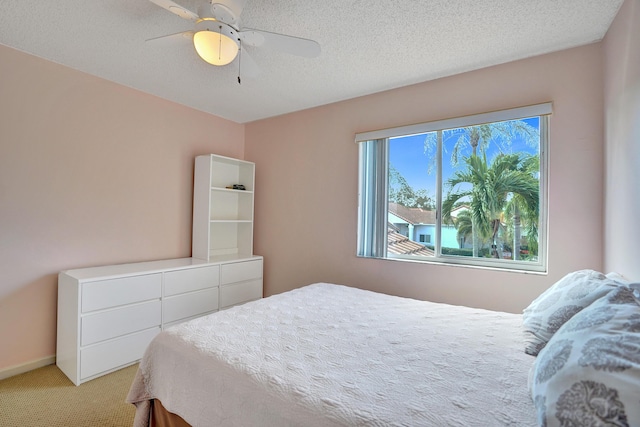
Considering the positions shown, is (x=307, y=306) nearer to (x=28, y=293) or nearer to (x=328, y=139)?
(x=328, y=139)

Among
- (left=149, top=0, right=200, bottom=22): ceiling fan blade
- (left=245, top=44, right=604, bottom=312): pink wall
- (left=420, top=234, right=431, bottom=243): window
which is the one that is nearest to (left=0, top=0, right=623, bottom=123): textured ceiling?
(left=245, top=44, right=604, bottom=312): pink wall

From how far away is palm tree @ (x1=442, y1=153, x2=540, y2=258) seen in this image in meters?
2.34

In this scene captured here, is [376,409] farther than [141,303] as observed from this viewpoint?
No

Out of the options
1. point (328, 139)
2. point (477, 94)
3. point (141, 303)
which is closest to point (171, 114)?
point (328, 139)

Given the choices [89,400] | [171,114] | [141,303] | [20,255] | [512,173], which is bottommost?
[89,400]

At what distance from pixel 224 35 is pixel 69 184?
77.1 inches

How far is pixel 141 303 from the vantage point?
2.50m

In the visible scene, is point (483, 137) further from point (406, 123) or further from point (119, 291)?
point (119, 291)

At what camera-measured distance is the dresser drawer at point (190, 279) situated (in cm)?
269

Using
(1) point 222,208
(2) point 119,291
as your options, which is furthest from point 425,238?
(2) point 119,291

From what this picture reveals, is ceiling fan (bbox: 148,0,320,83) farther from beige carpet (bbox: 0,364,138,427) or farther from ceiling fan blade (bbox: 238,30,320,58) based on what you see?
beige carpet (bbox: 0,364,138,427)

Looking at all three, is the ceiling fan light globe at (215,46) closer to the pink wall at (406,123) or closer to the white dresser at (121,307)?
the pink wall at (406,123)

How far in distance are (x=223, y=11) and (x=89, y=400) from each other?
254 centimetres

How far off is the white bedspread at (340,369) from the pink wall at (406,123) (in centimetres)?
69
